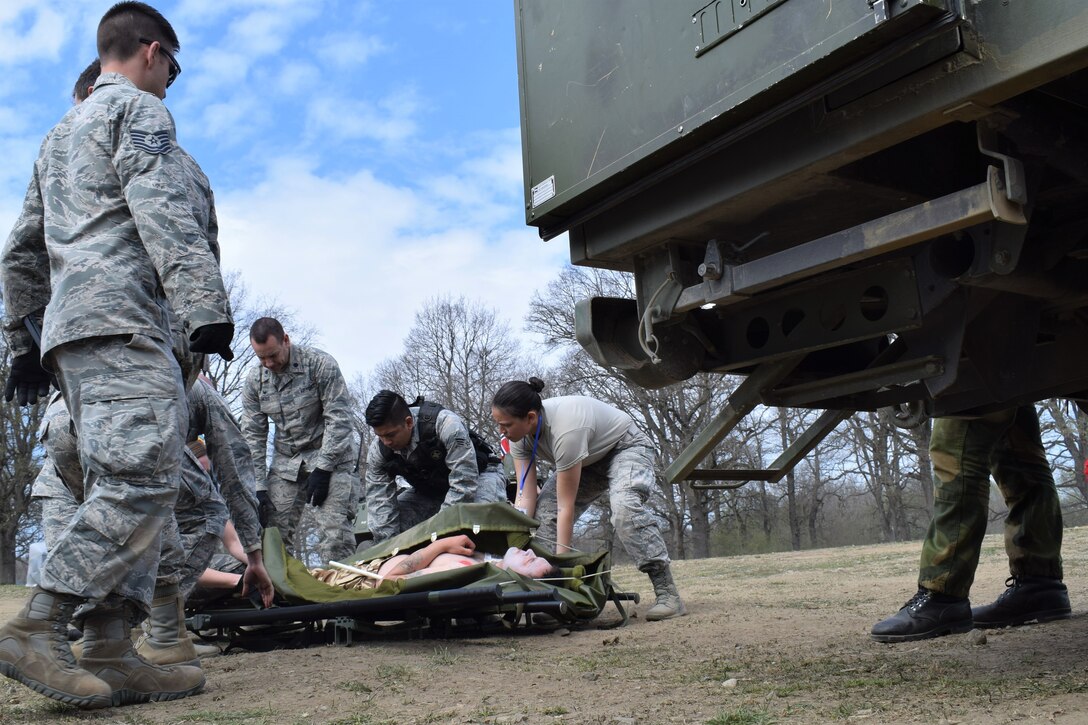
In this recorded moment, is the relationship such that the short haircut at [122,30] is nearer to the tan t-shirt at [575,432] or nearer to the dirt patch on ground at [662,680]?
the dirt patch on ground at [662,680]

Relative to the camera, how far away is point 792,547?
3647 centimetres

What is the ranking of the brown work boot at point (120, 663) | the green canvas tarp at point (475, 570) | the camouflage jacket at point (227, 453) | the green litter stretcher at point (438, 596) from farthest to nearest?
the camouflage jacket at point (227, 453)
the green canvas tarp at point (475, 570)
the green litter stretcher at point (438, 596)
the brown work boot at point (120, 663)

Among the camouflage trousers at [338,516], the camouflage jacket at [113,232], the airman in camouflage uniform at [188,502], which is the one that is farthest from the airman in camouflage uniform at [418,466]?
the camouflage jacket at [113,232]

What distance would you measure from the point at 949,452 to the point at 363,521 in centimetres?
511

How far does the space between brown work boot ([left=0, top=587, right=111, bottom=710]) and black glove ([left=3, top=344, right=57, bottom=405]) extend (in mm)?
985

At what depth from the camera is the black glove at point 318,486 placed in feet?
24.8

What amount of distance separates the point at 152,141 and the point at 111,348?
78 centimetres

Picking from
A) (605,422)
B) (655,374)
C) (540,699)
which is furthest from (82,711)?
(605,422)

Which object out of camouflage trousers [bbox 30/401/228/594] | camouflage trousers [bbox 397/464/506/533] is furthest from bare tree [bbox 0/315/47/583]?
camouflage trousers [bbox 30/401/228/594]

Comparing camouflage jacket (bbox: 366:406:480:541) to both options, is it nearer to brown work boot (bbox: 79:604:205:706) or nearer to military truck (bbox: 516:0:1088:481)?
brown work boot (bbox: 79:604:205:706)

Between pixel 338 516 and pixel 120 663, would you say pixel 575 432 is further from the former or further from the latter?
pixel 120 663

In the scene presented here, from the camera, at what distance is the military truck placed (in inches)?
84.8

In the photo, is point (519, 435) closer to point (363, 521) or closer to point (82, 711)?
point (363, 521)

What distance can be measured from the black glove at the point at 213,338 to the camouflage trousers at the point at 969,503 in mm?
2756
